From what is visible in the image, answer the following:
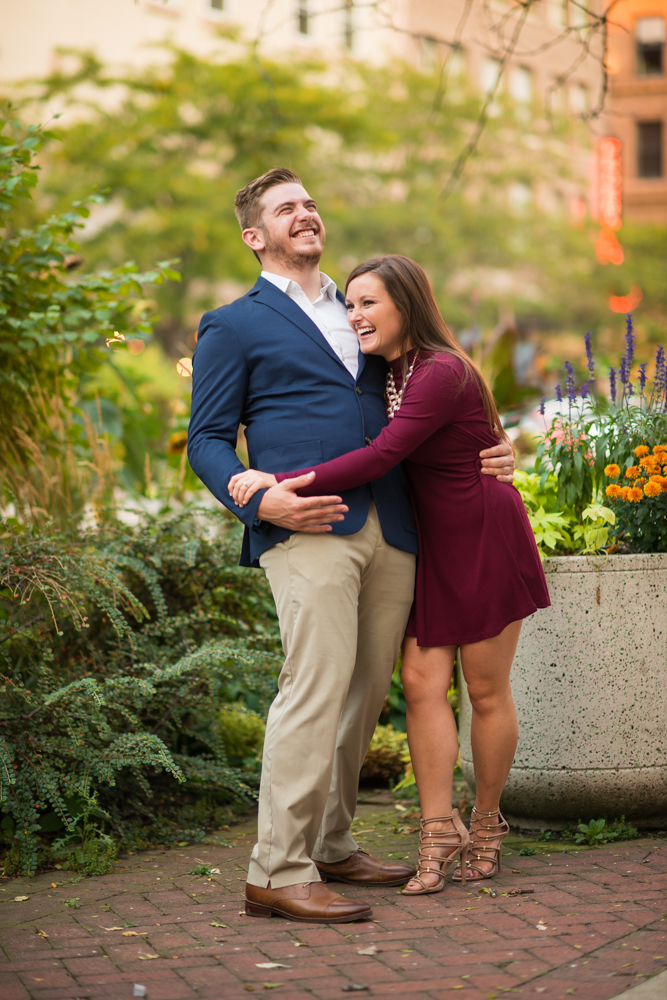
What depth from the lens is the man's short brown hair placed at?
3486 mm

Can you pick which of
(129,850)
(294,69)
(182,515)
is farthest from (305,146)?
(129,850)

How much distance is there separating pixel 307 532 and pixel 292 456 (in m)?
0.25

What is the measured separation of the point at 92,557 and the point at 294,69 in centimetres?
1874

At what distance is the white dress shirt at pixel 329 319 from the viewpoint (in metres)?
3.44

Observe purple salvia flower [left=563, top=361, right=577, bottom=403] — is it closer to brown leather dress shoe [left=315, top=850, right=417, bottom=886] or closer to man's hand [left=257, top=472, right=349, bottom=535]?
man's hand [left=257, top=472, right=349, bottom=535]

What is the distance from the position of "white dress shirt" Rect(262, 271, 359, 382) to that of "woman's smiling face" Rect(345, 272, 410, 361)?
9cm

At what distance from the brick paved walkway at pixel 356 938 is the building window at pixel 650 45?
45.9 m

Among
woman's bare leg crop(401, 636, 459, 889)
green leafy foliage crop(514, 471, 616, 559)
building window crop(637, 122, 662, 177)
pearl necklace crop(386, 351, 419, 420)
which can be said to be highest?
building window crop(637, 122, 662, 177)

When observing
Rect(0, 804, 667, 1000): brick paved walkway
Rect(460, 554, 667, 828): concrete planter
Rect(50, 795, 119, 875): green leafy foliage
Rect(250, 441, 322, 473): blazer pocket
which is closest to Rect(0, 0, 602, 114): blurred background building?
Rect(460, 554, 667, 828): concrete planter

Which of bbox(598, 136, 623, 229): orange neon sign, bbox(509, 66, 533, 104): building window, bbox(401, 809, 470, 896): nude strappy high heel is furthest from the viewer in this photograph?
bbox(509, 66, 533, 104): building window

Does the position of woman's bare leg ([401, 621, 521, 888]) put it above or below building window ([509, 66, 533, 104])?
below

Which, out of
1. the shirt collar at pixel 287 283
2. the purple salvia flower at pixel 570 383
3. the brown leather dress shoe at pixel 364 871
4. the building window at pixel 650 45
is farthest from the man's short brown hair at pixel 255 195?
the building window at pixel 650 45

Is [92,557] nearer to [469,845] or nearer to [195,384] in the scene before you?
[195,384]

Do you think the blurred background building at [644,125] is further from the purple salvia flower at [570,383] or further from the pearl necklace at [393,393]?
the pearl necklace at [393,393]
